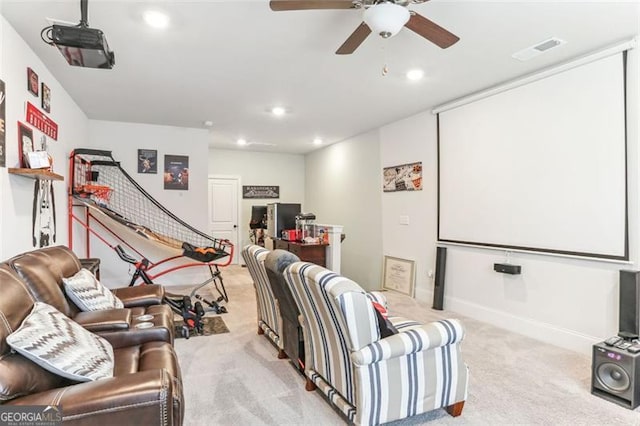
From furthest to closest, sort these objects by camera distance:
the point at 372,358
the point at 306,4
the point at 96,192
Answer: the point at 96,192 → the point at 306,4 → the point at 372,358

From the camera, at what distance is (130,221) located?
17.6 ft

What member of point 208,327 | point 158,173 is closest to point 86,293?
point 208,327

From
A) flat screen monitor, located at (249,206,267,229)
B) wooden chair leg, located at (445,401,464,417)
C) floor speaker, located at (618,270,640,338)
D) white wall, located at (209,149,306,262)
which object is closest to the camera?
wooden chair leg, located at (445,401,464,417)

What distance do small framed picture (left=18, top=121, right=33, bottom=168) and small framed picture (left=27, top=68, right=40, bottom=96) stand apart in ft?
1.21

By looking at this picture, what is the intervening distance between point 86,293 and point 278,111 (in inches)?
134

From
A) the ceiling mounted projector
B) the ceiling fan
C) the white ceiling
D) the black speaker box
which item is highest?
the white ceiling

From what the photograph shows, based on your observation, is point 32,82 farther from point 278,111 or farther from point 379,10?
point 379,10

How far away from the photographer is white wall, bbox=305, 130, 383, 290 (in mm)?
6293

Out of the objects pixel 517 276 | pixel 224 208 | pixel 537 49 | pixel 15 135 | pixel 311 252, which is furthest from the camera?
pixel 224 208

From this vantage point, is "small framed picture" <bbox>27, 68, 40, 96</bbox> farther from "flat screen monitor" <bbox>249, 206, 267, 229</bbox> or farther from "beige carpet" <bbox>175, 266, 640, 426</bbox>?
"flat screen monitor" <bbox>249, 206, 267, 229</bbox>

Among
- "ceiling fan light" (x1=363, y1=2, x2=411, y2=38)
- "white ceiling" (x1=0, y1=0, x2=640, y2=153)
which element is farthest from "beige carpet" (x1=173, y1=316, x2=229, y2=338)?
"ceiling fan light" (x1=363, y1=2, x2=411, y2=38)

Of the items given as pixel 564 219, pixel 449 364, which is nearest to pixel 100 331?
pixel 449 364

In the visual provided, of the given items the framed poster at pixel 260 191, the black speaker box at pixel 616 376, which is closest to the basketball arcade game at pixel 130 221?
the framed poster at pixel 260 191

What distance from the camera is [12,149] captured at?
2.71 m
